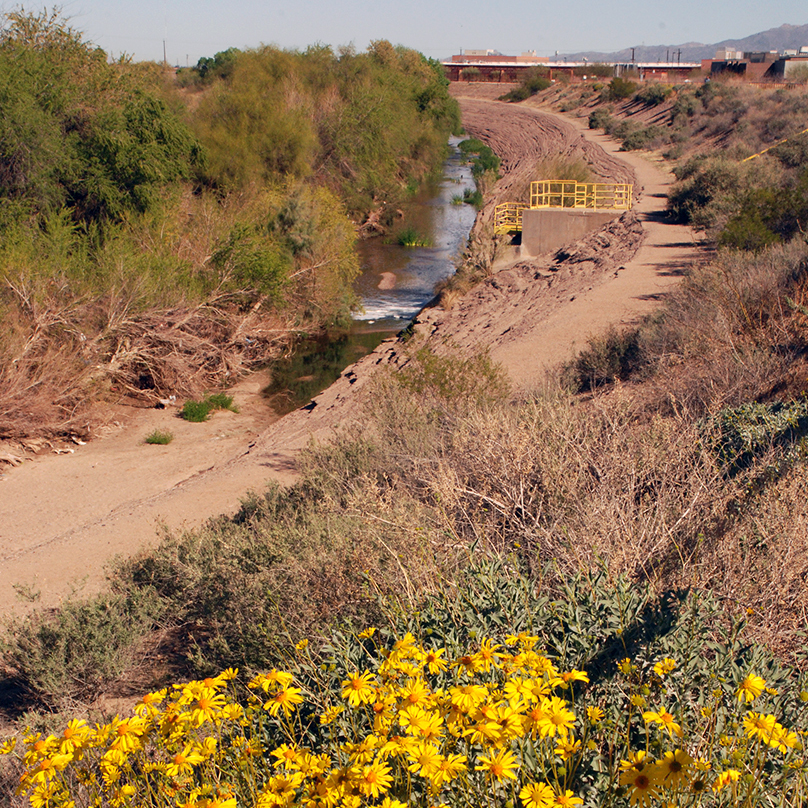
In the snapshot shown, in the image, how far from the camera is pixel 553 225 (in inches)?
994

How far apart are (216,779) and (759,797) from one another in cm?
165

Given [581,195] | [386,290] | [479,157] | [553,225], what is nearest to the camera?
[553,225]

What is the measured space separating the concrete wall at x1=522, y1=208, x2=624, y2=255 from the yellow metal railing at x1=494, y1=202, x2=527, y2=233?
0.80 m

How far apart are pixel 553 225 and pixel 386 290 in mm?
6158

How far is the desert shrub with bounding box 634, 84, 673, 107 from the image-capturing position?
2119 inches

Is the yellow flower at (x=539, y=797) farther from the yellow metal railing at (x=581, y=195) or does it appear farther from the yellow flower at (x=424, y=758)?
the yellow metal railing at (x=581, y=195)

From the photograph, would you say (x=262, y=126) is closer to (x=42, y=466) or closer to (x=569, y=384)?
(x=42, y=466)

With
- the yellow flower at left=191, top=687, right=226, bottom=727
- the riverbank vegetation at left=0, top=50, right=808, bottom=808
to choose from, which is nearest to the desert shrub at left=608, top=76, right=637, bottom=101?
the riverbank vegetation at left=0, top=50, right=808, bottom=808

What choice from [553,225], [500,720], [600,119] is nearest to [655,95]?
[600,119]

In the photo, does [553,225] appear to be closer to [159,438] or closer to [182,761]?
[159,438]

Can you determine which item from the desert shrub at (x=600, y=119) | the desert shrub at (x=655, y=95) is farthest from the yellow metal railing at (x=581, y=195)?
the desert shrub at (x=655, y=95)

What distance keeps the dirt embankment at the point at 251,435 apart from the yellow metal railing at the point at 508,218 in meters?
1.74

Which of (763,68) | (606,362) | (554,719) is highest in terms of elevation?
(763,68)

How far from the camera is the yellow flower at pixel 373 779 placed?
1848 millimetres
